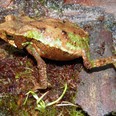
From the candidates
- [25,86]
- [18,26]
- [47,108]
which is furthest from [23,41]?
[47,108]

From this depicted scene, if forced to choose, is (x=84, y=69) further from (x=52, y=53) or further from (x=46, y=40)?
(x=46, y=40)

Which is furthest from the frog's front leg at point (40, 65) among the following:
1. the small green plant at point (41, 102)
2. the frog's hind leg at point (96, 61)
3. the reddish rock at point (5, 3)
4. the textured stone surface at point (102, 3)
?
the textured stone surface at point (102, 3)

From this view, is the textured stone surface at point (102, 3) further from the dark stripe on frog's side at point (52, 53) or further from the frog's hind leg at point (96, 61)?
the dark stripe on frog's side at point (52, 53)

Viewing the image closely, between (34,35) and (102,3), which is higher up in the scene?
(34,35)

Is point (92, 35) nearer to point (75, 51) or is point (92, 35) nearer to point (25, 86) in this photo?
point (75, 51)

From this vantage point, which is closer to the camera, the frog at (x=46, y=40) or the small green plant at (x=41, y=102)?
the small green plant at (x=41, y=102)

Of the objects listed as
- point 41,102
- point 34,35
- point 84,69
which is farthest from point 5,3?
point 41,102

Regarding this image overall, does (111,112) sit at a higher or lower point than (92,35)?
lower
